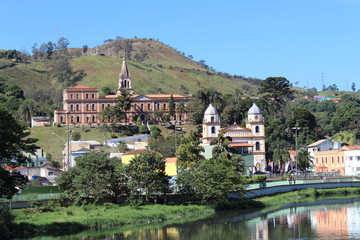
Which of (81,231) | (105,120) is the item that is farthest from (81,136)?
(81,231)

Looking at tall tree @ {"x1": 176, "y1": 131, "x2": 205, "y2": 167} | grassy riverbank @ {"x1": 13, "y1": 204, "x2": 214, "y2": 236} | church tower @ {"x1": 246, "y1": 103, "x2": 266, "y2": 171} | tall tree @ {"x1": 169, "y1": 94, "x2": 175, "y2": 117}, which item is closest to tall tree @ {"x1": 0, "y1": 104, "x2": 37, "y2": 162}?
grassy riverbank @ {"x1": 13, "y1": 204, "x2": 214, "y2": 236}

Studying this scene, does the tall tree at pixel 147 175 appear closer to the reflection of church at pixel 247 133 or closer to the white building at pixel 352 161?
the reflection of church at pixel 247 133

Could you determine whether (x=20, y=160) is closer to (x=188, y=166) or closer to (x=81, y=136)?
(x=188, y=166)

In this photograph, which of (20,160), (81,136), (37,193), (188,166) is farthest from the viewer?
(81,136)

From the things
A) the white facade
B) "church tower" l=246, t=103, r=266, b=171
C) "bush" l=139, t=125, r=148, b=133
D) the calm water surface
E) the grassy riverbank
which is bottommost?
the calm water surface

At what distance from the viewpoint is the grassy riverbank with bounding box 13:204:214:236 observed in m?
55.3

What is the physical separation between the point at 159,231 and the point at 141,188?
1097 centimetres

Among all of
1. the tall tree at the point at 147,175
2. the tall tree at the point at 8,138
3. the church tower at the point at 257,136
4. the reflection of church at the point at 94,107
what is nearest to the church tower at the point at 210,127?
the church tower at the point at 257,136

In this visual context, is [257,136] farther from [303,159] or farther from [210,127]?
[303,159]

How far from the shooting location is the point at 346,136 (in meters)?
147

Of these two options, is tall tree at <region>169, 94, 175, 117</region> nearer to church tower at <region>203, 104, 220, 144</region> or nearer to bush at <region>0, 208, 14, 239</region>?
church tower at <region>203, 104, 220, 144</region>

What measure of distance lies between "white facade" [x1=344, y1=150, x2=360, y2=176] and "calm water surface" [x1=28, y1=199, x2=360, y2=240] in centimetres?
3836

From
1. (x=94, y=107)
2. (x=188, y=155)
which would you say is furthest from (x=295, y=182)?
(x=94, y=107)

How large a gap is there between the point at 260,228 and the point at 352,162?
5544 centimetres
